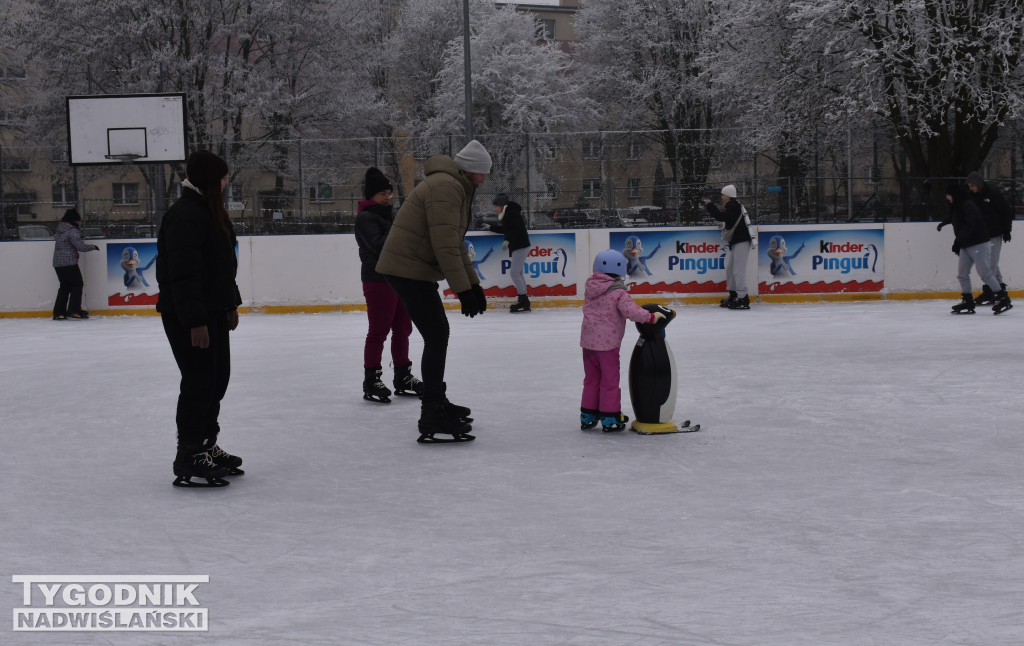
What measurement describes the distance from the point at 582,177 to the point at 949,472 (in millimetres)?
13032

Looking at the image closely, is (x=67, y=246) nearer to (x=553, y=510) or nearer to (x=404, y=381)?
(x=404, y=381)

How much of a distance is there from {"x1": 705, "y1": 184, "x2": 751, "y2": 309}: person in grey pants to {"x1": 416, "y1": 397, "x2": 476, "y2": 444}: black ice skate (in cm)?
1034

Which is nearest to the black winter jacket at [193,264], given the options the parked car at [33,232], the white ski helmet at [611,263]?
the white ski helmet at [611,263]

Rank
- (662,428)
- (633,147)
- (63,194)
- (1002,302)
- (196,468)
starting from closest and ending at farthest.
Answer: (196,468) < (662,428) < (1002,302) < (633,147) < (63,194)

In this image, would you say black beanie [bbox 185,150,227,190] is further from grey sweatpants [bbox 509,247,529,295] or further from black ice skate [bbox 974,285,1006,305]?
black ice skate [bbox 974,285,1006,305]

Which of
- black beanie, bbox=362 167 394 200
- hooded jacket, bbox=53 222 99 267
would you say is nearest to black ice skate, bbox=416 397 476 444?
black beanie, bbox=362 167 394 200

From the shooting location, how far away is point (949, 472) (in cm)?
563

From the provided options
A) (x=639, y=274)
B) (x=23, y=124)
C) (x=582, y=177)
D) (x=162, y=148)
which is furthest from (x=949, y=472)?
(x=23, y=124)

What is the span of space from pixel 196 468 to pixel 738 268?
39.5ft

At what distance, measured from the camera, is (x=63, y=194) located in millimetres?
19281

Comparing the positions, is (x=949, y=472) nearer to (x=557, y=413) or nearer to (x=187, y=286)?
(x=557, y=413)

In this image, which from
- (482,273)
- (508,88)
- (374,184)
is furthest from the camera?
(508,88)

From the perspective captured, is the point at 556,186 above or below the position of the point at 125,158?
below

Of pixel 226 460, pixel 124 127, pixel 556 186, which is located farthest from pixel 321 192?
pixel 226 460
